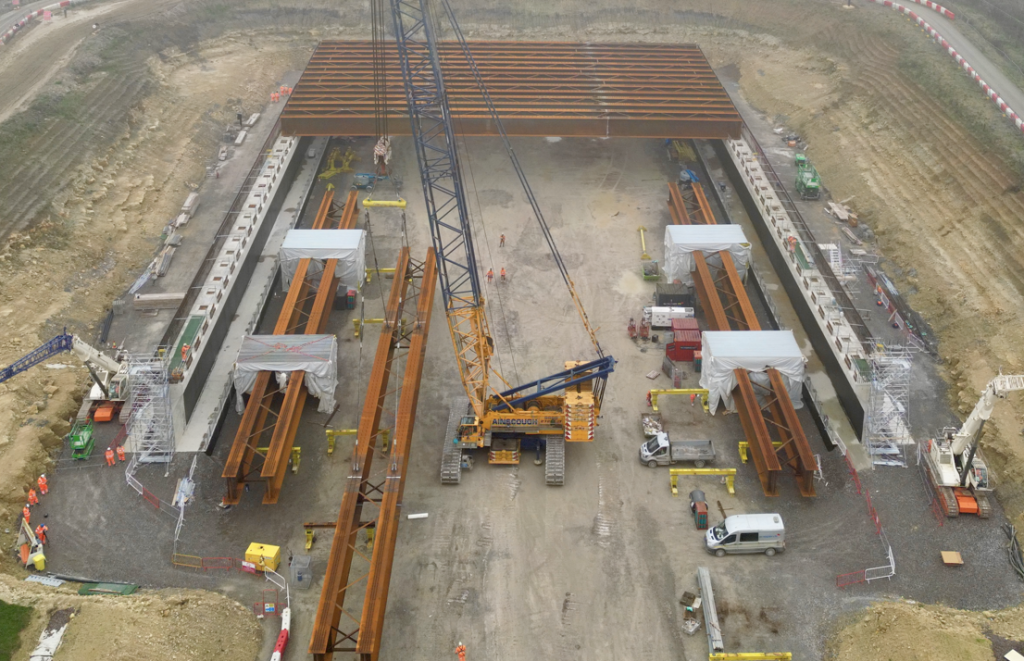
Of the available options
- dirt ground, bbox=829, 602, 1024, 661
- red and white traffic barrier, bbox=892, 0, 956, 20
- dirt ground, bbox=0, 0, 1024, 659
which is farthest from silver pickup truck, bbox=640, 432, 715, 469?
red and white traffic barrier, bbox=892, 0, 956, 20

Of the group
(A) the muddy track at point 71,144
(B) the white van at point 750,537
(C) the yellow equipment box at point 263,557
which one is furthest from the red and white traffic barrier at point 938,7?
(C) the yellow equipment box at point 263,557

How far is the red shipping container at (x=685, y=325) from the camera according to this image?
45250 mm

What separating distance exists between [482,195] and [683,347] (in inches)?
878

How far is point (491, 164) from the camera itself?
6481cm

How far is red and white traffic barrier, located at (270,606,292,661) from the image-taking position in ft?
97.1

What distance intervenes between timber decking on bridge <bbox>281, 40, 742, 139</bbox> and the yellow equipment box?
105 ft

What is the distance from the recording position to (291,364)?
4062 centimetres

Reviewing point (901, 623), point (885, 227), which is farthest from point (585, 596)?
point (885, 227)

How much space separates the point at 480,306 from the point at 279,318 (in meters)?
11.8

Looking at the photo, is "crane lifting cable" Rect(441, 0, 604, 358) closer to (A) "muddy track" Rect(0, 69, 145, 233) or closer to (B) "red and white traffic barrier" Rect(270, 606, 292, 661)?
(B) "red and white traffic barrier" Rect(270, 606, 292, 661)

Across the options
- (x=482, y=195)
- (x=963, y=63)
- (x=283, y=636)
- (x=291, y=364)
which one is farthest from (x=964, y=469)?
(x=963, y=63)

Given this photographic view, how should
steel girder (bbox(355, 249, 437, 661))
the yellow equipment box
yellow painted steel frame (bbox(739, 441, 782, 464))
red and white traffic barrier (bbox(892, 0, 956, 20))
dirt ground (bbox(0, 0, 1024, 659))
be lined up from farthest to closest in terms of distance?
red and white traffic barrier (bbox(892, 0, 956, 20))
dirt ground (bbox(0, 0, 1024, 659))
yellow painted steel frame (bbox(739, 441, 782, 464))
the yellow equipment box
steel girder (bbox(355, 249, 437, 661))

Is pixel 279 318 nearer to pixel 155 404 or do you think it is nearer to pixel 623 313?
pixel 155 404

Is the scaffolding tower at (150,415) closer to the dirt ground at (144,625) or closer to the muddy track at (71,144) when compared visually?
the dirt ground at (144,625)
